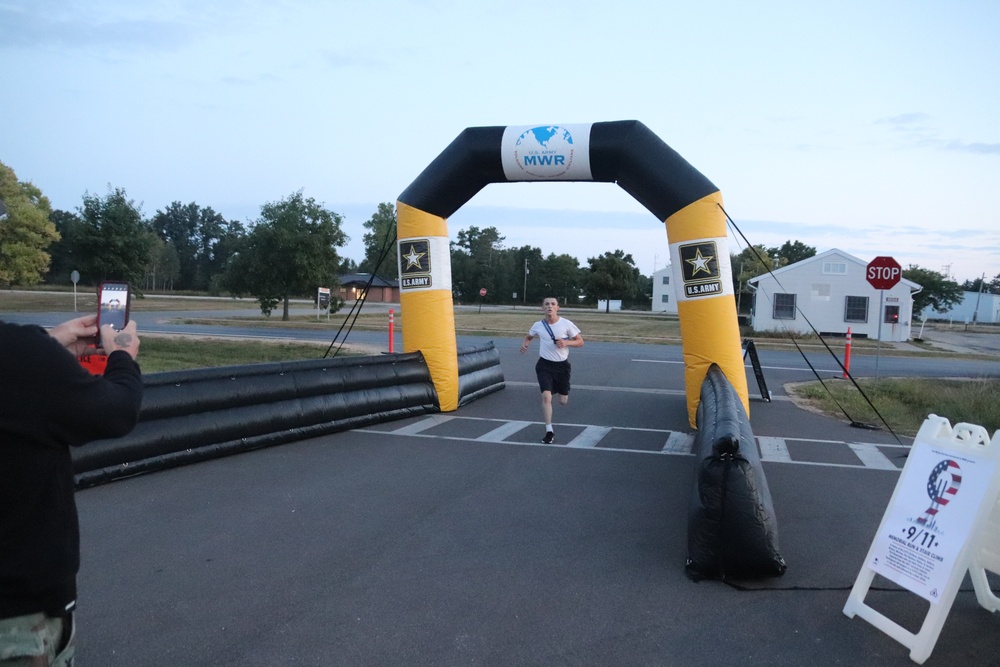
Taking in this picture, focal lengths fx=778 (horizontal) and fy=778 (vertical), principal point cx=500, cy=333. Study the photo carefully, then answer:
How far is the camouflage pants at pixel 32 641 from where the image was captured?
2119 mm

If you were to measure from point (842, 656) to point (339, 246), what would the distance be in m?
33.9

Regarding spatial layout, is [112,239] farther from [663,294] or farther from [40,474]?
[663,294]

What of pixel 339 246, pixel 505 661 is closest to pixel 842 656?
pixel 505 661

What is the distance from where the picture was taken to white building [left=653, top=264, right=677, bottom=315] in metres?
82.1

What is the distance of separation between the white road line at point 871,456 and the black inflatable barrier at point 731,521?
4.53 m

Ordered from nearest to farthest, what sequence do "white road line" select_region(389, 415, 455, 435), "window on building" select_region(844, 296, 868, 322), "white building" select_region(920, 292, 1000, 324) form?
"white road line" select_region(389, 415, 455, 435)
"window on building" select_region(844, 296, 868, 322)
"white building" select_region(920, 292, 1000, 324)

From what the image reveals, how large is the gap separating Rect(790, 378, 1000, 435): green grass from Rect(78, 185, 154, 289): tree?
2242 centimetres

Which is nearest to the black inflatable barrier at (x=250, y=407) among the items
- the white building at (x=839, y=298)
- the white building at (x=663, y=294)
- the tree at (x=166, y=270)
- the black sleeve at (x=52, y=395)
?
the black sleeve at (x=52, y=395)

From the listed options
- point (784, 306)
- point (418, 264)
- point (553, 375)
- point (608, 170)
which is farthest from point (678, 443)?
point (784, 306)

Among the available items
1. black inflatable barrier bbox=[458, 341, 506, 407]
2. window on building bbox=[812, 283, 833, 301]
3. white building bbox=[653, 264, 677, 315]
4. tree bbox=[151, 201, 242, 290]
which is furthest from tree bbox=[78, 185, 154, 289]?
tree bbox=[151, 201, 242, 290]

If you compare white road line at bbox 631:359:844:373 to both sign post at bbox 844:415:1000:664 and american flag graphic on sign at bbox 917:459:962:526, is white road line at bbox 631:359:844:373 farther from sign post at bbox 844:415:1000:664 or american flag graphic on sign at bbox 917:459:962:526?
american flag graphic on sign at bbox 917:459:962:526

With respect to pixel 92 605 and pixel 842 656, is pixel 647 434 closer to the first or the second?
pixel 842 656

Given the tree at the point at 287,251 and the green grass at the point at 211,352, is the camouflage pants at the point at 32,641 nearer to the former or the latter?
the green grass at the point at 211,352

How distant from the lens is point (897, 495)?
460 centimetres
